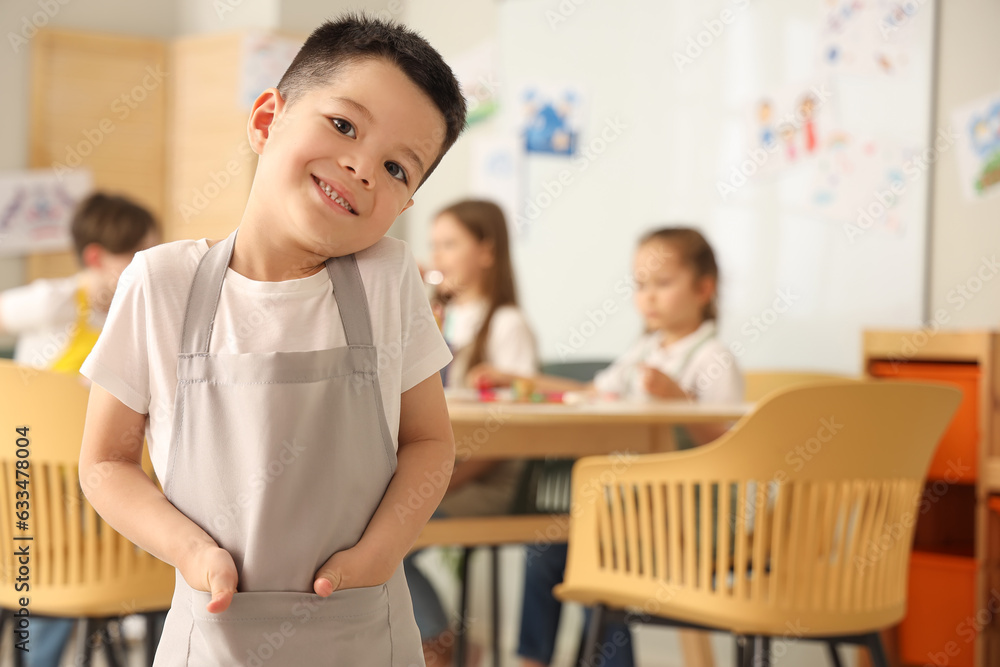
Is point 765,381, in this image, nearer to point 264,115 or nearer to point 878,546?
point 878,546

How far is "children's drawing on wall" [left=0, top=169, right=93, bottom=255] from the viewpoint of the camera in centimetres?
407

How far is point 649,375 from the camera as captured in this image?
2090mm

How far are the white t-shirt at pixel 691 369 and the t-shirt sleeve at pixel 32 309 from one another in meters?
1.37

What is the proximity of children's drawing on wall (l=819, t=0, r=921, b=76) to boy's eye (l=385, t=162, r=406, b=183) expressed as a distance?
7.53 feet

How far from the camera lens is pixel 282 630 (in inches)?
26.5

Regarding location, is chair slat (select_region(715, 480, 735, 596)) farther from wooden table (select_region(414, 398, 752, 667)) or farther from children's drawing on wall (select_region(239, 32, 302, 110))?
children's drawing on wall (select_region(239, 32, 302, 110))

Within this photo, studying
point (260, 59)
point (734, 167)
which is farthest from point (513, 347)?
point (260, 59)

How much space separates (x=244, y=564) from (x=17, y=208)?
3.92 metres

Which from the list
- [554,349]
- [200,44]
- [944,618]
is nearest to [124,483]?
[944,618]

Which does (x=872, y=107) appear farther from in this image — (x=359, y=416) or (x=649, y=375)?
(x=359, y=416)

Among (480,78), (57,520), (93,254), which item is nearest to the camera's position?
(57,520)

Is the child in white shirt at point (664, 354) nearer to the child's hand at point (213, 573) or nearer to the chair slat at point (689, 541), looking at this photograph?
the chair slat at point (689, 541)

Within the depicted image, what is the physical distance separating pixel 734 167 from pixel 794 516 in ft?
5.60

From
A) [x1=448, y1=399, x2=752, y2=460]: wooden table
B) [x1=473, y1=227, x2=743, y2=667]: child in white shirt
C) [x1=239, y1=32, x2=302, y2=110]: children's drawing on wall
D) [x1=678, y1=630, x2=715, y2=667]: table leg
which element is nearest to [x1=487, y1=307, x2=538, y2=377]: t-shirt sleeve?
[x1=473, y1=227, x2=743, y2=667]: child in white shirt
